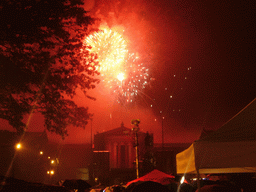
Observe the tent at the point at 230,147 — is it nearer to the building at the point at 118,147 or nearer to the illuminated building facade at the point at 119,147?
the building at the point at 118,147

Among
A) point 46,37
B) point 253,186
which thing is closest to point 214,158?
point 46,37

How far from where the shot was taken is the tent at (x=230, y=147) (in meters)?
5.09

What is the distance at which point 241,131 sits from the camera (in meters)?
5.35

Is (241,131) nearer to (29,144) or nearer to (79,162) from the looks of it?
(29,144)

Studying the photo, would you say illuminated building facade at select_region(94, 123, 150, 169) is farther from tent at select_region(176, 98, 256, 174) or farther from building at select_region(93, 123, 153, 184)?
tent at select_region(176, 98, 256, 174)

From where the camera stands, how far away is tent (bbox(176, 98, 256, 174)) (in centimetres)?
509

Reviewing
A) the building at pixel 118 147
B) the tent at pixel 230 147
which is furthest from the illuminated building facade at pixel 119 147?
the tent at pixel 230 147

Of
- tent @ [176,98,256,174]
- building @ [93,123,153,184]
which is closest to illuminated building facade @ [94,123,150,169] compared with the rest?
building @ [93,123,153,184]

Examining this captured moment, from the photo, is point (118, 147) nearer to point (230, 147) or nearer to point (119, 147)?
point (119, 147)

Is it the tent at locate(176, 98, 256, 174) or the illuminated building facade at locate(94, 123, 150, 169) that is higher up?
the illuminated building facade at locate(94, 123, 150, 169)

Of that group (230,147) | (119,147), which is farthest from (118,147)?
(230,147)

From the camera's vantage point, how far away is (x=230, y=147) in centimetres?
516

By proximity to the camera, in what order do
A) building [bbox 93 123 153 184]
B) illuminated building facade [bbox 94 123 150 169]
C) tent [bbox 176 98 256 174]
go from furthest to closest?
illuminated building facade [bbox 94 123 150 169]
building [bbox 93 123 153 184]
tent [bbox 176 98 256 174]

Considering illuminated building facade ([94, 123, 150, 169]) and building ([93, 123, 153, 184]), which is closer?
building ([93, 123, 153, 184])
